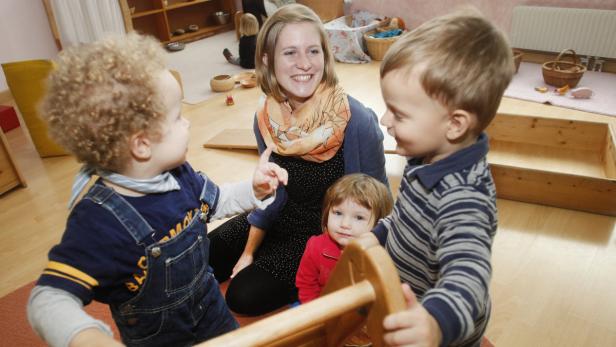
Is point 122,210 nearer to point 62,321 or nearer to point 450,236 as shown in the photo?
point 62,321

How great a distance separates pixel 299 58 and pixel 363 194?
49 centimetres

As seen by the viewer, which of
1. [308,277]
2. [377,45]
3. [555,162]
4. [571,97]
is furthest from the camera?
[377,45]

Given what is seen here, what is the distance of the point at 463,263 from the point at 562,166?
6.27ft

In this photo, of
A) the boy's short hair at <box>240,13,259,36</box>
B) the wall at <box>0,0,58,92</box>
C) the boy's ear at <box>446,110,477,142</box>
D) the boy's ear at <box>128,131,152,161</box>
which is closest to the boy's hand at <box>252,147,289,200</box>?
the boy's ear at <box>128,131,152,161</box>

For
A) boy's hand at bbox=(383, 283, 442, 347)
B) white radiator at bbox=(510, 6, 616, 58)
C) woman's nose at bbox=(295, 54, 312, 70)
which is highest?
woman's nose at bbox=(295, 54, 312, 70)

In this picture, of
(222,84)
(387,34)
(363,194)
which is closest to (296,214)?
(363,194)

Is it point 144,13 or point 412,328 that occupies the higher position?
point 412,328

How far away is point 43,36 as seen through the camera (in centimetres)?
425

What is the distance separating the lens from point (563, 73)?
322 centimetres

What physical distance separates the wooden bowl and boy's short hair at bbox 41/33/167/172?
3.17 meters

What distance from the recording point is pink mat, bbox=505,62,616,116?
3.04 meters

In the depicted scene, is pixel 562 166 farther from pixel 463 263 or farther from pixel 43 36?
pixel 43 36

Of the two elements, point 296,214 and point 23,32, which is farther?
point 23,32

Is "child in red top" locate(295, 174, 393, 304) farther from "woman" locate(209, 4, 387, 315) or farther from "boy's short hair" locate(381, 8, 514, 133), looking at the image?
"boy's short hair" locate(381, 8, 514, 133)
